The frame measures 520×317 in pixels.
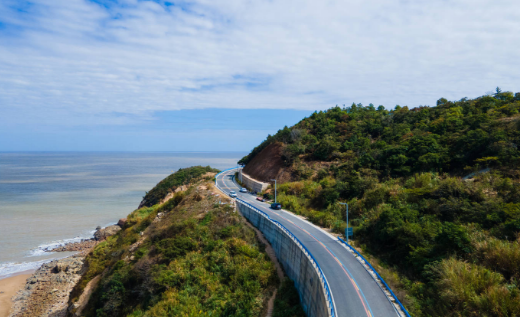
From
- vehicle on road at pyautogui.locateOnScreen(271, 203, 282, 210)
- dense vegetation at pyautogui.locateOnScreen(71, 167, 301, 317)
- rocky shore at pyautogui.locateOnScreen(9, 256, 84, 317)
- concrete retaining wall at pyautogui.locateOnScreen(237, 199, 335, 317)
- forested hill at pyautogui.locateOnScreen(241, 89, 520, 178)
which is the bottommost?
rocky shore at pyautogui.locateOnScreen(9, 256, 84, 317)

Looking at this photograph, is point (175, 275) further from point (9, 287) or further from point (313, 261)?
point (9, 287)

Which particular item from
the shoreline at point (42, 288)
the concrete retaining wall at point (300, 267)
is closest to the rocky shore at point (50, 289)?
the shoreline at point (42, 288)

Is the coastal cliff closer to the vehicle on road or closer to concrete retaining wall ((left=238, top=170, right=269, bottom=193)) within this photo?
the vehicle on road

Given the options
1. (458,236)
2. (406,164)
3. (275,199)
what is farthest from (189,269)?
(406,164)

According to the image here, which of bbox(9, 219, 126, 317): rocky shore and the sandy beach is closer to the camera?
bbox(9, 219, 126, 317): rocky shore

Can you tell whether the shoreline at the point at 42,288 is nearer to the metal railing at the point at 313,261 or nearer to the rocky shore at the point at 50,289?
the rocky shore at the point at 50,289

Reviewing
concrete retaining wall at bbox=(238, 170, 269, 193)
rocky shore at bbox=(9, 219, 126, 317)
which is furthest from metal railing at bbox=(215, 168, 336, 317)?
rocky shore at bbox=(9, 219, 126, 317)

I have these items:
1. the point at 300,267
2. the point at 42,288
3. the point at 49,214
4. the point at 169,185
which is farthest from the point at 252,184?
the point at 49,214
